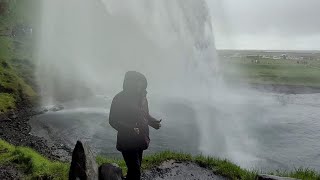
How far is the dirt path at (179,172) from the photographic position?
16.8 metres

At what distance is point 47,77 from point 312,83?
207 feet

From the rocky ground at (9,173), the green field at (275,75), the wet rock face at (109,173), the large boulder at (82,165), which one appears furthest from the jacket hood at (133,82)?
the green field at (275,75)

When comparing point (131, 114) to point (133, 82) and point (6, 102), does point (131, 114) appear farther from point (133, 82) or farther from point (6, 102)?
point (6, 102)

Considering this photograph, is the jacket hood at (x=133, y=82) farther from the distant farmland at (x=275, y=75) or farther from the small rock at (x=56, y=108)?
the distant farmland at (x=275, y=75)

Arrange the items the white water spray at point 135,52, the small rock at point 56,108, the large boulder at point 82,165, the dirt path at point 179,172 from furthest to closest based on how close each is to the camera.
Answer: the white water spray at point 135,52
the small rock at point 56,108
the dirt path at point 179,172
the large boulder at point 82,165

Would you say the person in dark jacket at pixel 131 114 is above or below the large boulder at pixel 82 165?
above

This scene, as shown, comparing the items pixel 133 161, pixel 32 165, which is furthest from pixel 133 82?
pixel 32 165

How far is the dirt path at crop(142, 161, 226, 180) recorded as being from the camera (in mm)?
16750

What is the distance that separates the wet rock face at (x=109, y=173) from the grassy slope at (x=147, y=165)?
2928 mm

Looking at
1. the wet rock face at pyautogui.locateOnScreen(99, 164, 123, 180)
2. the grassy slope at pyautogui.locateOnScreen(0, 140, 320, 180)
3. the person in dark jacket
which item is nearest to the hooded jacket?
the person in dark jacket

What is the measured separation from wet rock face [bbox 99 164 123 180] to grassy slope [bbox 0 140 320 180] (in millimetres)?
2928

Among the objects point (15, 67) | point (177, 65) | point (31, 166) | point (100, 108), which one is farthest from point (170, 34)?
point (31, 166)

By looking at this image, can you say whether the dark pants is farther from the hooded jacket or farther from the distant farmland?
the distant farmland

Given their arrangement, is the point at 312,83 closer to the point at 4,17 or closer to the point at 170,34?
the point at 170,34
